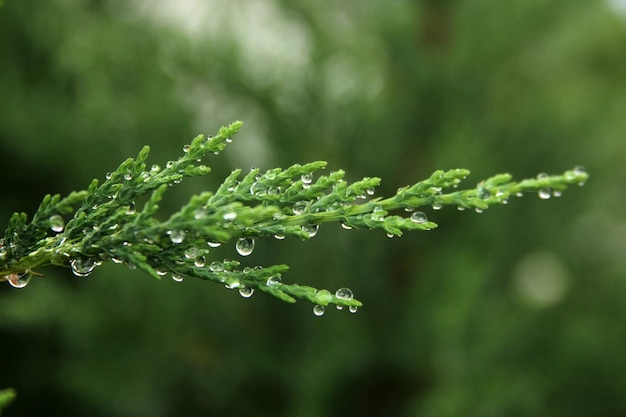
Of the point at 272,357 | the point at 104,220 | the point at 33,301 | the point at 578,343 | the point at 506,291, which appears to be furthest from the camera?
the point at 506,291

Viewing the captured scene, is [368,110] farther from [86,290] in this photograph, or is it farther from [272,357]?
[86,290]

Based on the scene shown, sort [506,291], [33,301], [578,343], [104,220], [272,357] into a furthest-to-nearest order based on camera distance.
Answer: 1. [506,291]
2. [578,343]
3. [272,357]
4. [33,301]
5. [104,220]

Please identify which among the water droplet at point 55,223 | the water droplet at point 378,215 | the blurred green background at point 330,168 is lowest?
the water droplet at point 55,223

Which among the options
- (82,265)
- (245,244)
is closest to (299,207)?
(245,244)

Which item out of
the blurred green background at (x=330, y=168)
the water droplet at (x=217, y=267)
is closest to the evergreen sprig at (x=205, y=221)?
the water droplet at (x=217, y=267)

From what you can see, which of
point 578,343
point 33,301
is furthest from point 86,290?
point 578,343

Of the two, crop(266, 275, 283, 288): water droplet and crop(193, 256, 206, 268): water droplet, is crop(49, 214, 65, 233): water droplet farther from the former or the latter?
crop(266, 275, 283, 288): water droplet

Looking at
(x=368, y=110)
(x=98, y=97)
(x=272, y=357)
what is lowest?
(x=272, y=357)

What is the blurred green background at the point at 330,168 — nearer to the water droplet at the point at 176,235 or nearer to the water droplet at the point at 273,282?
the water droplet at the point at 273,282
